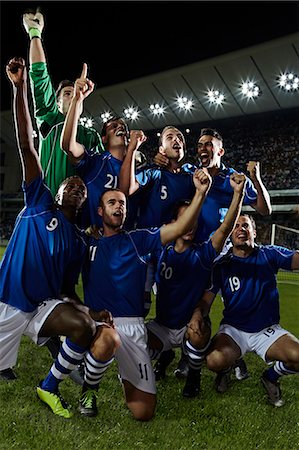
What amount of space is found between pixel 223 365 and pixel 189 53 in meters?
19.6

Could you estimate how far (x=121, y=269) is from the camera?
3.48 m

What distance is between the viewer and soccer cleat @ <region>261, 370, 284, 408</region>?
3.65 m

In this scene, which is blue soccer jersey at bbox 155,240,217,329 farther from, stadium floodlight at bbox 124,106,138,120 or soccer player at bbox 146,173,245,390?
stadium floodlight at bbox 124,106,138,120

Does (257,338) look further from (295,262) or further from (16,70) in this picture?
(16,70)

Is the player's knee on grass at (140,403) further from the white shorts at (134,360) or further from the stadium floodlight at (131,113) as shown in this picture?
the stadium floodlight at (131,113)

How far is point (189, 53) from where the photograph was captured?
21.0 meters

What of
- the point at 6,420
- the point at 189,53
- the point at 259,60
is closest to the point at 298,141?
the point at 259,60

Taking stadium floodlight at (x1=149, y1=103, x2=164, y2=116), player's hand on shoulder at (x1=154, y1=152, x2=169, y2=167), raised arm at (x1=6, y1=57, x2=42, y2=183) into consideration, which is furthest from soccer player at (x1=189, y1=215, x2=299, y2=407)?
stadium floodlight at (x1=149, y1=103, x2=164, y2=116)

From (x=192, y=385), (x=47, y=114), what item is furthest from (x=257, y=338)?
(x=47, y=114)

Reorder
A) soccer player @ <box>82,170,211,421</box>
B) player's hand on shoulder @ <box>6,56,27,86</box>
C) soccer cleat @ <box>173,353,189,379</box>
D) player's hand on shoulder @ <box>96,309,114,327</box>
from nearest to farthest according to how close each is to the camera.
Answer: player's hand on shoulder @ <box>6,56,27,86</box>, player's hand on shoulder @ <box>96,309,114,327</box>, soccer player @ <box>82,170,211,421</box>, soccer cleat @ <box>173,353,189,379</box>

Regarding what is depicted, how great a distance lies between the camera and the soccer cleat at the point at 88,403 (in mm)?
3189

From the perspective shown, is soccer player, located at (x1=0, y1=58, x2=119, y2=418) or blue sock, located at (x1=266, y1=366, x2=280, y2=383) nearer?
soccer player, located at (x1=0, y1=58, x2=119, y2=418)

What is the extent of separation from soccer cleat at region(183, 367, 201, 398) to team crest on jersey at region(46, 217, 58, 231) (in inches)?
62.3

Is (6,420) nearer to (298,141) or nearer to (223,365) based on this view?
(223,365)
